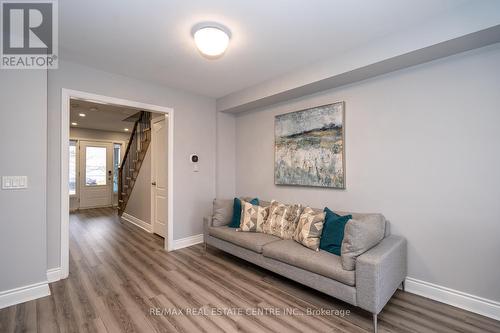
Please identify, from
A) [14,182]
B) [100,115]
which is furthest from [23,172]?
[100,115]

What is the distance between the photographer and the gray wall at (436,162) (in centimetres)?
208

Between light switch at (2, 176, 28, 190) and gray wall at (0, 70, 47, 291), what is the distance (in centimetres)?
3

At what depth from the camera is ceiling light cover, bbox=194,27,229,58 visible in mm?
2137

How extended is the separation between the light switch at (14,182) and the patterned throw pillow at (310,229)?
2.88 metres

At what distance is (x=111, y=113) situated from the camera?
5.71m

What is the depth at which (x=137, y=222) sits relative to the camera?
5.38 meters

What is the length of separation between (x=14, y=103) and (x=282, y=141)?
309 centimetres

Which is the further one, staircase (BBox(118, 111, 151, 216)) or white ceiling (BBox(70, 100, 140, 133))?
staircase (BBox(118, 111, 151, 216))

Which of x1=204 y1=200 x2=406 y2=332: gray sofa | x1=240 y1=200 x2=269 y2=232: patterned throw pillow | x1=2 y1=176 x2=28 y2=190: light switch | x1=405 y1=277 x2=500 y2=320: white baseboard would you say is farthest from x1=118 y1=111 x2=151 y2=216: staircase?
x1=405 y1=277 x2=500 y2=320: white baseboard

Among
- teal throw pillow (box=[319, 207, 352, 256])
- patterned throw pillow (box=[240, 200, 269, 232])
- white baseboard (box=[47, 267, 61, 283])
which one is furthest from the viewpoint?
patterned throw pillow (box=[240, 200, 269, 232])

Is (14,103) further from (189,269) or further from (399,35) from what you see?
(399,35)

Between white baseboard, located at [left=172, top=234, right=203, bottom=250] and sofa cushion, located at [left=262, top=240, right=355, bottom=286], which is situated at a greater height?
sofa cushion, located at [left=262, top=240, right=355, bottom=286]

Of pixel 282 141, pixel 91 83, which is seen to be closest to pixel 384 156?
pixel 282 141

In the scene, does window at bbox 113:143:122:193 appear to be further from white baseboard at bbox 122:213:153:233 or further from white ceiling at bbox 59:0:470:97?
white ceiling at bbox 59:0:470:97
